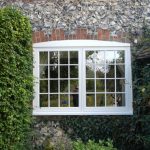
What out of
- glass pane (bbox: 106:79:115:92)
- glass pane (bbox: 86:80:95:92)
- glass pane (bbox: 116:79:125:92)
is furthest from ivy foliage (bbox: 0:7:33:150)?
glass pane (bbox: 116:79:125:92)

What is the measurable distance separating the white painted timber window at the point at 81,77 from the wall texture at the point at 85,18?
23 cm

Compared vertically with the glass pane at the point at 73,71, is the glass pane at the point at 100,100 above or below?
below

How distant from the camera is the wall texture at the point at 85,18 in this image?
37.1 feet

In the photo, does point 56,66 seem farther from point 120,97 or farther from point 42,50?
point 120,97

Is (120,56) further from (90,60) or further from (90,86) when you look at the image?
(90,86)

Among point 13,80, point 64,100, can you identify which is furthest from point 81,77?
point 13,80

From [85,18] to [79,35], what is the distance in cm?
47

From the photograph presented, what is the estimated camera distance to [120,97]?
11367mm

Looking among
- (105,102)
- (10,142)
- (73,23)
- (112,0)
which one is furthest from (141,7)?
(10,142)

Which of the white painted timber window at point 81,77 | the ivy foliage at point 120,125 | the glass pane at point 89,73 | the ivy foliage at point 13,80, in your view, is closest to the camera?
the ivy foliage at point 13,80

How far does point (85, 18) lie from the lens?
448 inches

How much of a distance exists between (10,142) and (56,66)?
104 inches

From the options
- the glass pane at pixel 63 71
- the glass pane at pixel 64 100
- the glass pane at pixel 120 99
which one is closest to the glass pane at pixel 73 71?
the glass pane at pixel 63 71

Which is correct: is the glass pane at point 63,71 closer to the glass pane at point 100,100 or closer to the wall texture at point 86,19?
the wall texture at point 86,19
